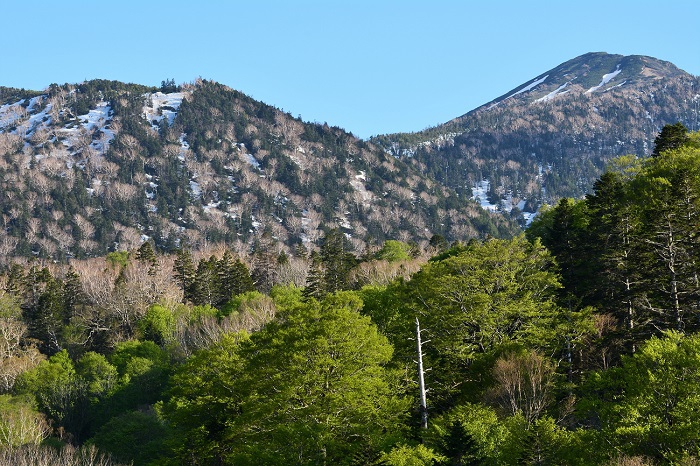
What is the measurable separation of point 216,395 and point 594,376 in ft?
80.4

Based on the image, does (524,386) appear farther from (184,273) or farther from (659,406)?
(184,273)

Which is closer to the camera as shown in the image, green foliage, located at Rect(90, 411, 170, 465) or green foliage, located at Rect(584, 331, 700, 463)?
green foliage, located at Rect(584, 331, 700, 463)

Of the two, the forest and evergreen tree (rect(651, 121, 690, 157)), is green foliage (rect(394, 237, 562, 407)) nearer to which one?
Answer: the forest

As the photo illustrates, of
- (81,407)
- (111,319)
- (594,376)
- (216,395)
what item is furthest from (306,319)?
(111,319)

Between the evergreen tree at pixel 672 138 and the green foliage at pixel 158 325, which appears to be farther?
the green foliage at pixel 158 325

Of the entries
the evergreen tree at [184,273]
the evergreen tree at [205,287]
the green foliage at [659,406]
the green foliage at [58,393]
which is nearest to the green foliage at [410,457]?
the green foliage at [659,406]

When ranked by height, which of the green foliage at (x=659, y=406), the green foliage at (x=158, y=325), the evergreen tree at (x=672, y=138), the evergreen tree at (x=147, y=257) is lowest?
the green foliage at (x=158, y=325)

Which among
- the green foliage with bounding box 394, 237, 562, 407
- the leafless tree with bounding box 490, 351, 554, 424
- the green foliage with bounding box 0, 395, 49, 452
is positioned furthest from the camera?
the green foliage with bounding box 0, 395, 49, 452

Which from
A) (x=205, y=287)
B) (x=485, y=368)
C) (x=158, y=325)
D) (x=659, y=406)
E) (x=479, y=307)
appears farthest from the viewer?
(x=205, y=287)

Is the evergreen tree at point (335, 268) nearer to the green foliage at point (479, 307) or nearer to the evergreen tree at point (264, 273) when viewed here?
the evergreen tree at point (264, 273)

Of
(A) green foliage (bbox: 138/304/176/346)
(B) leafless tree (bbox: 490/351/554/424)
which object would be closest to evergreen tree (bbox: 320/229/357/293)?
(A) green foliage (bbox: 138/304/176/346)

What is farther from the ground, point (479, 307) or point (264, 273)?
point (479, 307)

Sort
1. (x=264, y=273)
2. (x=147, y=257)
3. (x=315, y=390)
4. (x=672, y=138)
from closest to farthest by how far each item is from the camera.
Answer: (x=315, y=390)
(x=672, y=138)
(x=264, y=273)
(x=147, y=257)

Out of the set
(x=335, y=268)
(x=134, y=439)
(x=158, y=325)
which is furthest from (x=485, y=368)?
(x=335, y=268)
